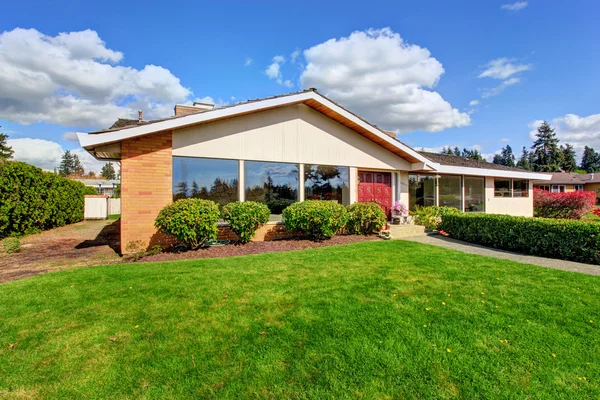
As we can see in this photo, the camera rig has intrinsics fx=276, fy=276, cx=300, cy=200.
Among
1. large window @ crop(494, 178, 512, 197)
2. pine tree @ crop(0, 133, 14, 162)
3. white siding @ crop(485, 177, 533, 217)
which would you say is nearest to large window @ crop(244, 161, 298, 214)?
white siding @ crop(485, 177, 533, 217)

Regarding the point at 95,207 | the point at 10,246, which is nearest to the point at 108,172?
the point at 95,207

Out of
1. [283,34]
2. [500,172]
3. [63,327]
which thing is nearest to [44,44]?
[283,34]

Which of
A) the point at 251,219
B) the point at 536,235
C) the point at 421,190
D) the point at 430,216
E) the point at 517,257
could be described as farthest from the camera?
the point at 421,190

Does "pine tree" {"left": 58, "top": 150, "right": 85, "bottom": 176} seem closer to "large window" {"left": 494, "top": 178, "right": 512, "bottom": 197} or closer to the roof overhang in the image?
the roof overhang

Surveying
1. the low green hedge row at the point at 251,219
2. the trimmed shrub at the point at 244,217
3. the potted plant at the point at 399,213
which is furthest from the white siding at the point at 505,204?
the trimmed shrub at the point at 244,217

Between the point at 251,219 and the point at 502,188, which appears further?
the point at 502,188

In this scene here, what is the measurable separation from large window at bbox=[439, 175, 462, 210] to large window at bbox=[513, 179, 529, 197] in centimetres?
555

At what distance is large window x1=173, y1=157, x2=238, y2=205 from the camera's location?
342 inches

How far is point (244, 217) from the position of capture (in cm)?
838

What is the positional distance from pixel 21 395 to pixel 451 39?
1577 cm

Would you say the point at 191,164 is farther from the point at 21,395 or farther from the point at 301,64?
the point at 301,64

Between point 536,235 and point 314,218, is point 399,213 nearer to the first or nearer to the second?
point 536,235

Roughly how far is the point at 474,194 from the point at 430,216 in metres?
6.16

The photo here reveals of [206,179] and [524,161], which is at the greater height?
[524,161]
